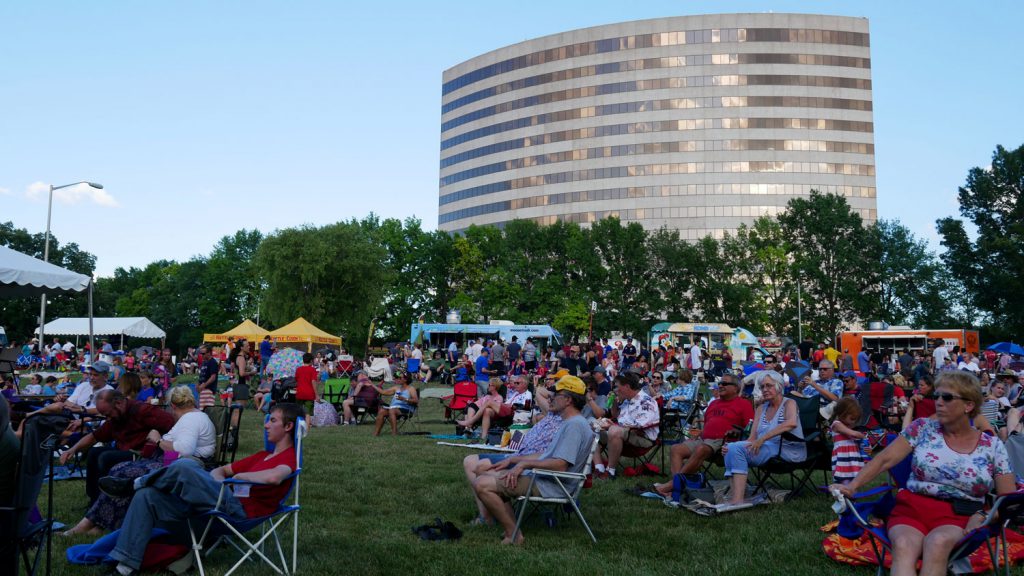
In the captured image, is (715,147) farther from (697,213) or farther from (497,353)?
(497,353)

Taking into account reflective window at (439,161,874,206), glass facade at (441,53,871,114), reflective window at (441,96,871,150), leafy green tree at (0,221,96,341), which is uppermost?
glass facade at (441,53,871,114)

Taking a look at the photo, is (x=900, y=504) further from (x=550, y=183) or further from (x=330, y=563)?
(x=550, y=183)

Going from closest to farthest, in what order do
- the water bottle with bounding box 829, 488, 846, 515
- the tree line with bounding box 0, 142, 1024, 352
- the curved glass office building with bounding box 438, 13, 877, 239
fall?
the water bottle with bounding box 829, 488, 846, 515 < the tree line with bounding box 0, 142, 1024, 352 < the curved glass office building with bounding box 438, 13, 877, 239

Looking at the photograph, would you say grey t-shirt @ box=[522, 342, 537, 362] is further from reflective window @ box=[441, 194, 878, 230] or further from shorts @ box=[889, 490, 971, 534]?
reflective window @ box=[441, 194, 878, 230]

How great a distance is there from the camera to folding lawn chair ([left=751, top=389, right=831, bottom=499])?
792 cm

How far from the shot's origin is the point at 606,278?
59.6m

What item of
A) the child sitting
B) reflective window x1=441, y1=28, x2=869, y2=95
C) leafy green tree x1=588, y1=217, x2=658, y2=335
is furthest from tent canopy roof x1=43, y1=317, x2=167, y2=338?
reflective window x1=441, y1=28, x2=869, y2=95

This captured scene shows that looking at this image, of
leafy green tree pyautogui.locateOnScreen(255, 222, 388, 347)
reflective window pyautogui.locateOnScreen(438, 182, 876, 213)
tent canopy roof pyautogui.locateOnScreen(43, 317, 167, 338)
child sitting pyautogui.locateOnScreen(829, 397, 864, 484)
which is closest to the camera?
child sitting pyautogui.locateOnScreen(829, 397, 864, 484)

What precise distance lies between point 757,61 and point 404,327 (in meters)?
45.5

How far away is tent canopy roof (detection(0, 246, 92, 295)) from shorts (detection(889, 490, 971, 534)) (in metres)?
12.8

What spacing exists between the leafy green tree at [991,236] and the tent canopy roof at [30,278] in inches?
1813

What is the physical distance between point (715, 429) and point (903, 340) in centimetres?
3282

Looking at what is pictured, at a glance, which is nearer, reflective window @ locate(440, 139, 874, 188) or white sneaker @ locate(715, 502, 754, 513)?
white sneaker @ locate(715, 502, 754, 513)

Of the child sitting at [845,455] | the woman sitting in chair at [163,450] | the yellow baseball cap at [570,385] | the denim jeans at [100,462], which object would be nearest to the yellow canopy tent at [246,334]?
the denim jeans at [100,462]
